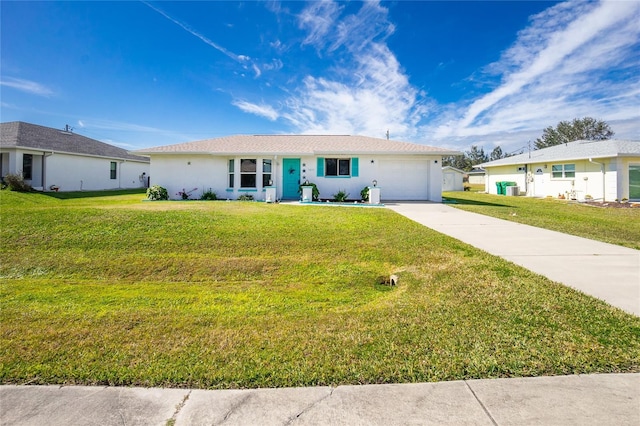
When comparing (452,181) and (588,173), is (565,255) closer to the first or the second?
(588,173)

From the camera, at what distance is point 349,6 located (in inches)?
432

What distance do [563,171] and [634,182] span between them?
13.0 ft

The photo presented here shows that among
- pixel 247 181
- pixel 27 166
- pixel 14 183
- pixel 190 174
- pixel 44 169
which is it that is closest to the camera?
pixel 247 181

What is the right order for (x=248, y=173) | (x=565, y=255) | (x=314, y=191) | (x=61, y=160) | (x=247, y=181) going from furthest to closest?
(x=61, y=160), (x=247, y=181), (x=248, y=173), (x=314, y=191), (x=565, y=255)

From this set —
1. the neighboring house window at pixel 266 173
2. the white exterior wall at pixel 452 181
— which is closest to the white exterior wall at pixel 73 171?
the neighboring house window at pixel 266 173

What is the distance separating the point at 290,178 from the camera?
16906 mm

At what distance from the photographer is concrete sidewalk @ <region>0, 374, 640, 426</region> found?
1.97 meters

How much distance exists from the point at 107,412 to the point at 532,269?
19.7 feet

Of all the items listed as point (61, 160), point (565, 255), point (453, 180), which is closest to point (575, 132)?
point (453, 180)

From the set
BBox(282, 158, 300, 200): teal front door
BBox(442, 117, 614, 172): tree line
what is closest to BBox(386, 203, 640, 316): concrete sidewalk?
BBox(282, 158, 300, 200): teal front door

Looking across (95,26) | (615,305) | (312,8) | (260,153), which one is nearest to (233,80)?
(260,153)

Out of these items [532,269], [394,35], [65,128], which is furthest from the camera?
[65,128]

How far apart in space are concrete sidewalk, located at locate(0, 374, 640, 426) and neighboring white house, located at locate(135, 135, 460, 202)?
14.3 metres

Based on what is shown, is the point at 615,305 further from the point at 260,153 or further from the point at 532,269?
the point at 260,153
